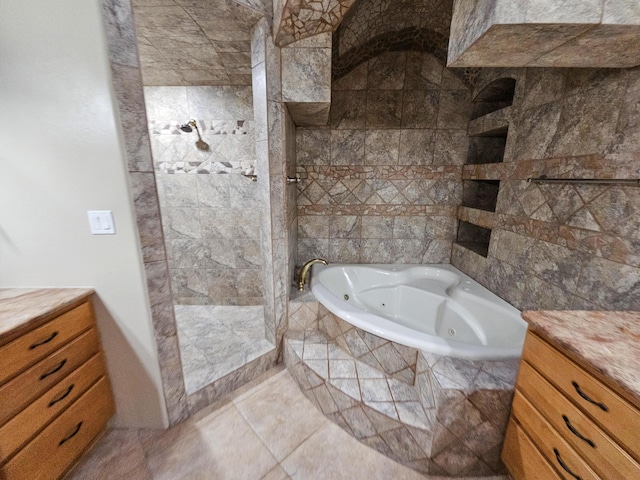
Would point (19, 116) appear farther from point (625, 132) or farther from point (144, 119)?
point (625, 132)

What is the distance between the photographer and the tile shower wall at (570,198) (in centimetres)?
104

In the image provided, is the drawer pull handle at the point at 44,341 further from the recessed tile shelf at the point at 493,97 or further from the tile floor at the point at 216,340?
the recessed tile shelf at the point at 493,97

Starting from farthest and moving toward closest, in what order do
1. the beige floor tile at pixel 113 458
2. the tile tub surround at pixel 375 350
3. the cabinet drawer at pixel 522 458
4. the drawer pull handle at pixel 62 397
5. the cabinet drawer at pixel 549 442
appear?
the tile tub surround at pixel 375 350
the beige floor tile at pixel 113 458
the drawer pull handle at pixel 62 397
the cabinet drawer at pixel 522 458
the cabinet drawer at pixel 549 442

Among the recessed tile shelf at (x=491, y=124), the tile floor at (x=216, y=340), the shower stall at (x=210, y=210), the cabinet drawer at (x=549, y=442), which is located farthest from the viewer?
the shower stall at (x=210, y=210)

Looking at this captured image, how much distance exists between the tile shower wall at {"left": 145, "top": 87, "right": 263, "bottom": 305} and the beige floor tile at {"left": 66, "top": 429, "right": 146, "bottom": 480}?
4.15 feet

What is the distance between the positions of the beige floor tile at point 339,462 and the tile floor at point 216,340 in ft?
2.08

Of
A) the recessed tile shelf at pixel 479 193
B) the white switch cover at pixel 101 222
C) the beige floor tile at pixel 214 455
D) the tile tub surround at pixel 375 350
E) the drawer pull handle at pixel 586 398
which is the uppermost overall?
the recessed tile shelf at pixel 479 193

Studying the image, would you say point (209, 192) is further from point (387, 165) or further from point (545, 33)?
point (545, 33)

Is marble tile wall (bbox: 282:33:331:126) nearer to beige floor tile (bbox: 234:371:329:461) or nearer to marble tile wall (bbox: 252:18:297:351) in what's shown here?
marble tile wall (bbox: 252:18:297:351)

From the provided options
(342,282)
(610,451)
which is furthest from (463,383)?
(342,282)

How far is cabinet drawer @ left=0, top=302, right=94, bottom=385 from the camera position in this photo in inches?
31.5

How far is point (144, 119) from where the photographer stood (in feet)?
3.17

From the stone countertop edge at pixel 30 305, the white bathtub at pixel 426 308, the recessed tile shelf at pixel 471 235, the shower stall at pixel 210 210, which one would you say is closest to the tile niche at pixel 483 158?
the recessed tile shelf at pixel 471 235

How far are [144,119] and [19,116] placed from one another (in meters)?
0.44
